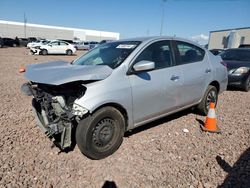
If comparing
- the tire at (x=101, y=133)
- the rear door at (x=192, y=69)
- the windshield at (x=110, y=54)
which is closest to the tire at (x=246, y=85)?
the rear door at (x=192, y=69)

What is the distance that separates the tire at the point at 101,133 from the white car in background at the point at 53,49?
21.9 m

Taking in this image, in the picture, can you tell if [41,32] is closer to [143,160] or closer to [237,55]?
[237,55]

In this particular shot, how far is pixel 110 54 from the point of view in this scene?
3.73 metres

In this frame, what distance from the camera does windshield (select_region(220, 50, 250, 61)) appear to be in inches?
332

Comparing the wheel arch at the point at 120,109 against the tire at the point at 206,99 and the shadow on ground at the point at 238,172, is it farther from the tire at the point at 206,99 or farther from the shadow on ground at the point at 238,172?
the tire at the point at 206,99

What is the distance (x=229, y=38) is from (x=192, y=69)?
38.8m

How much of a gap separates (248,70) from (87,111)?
6986 millimetres

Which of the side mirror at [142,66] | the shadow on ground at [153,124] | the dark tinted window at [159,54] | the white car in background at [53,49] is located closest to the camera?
the side mirror at [142,66]

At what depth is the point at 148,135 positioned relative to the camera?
155 inches

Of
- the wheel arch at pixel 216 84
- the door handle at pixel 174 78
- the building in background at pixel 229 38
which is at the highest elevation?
the building in background at pixel 229 38

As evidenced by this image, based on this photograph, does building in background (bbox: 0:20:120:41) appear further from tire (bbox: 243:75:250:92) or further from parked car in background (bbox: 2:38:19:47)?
tire (bbox: 243:75:250:92)

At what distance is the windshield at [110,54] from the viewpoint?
342 centimetres

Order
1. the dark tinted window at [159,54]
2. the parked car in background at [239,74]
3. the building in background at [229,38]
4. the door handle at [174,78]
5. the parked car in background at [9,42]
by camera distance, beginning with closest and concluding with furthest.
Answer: the dark tinted window at [159,54], the door handle at [174,78], the parked car in background at [239,74], the building in background at [229,38], the parked car in background at [9,42]

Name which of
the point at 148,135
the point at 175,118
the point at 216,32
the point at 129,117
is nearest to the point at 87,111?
the point at 129,117
